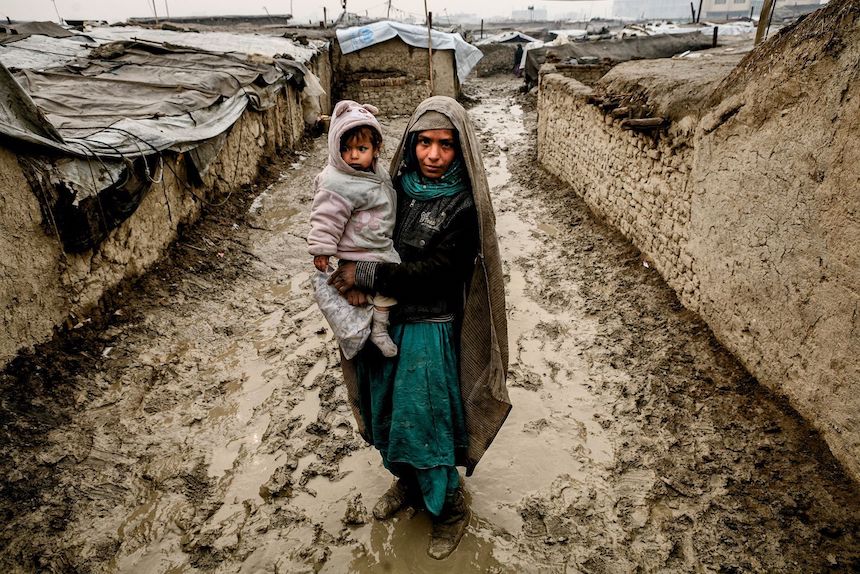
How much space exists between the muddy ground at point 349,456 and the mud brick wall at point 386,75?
31.5 ft

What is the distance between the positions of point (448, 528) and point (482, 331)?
101 cm

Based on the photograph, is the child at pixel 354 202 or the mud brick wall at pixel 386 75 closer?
the child at pixel 354 202

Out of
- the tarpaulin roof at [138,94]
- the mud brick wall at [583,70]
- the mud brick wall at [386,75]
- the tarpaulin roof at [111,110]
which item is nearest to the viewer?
the tarpaulin roof at [111,110]

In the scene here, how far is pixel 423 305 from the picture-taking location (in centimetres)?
184

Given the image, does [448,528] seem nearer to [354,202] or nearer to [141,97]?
[354,202]

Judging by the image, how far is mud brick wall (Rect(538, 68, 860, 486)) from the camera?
222 cm

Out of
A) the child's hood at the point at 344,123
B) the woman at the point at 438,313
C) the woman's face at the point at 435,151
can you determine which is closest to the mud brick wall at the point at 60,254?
the woman at the point at 438,313

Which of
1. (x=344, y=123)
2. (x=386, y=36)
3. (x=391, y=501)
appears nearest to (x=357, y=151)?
(x=344, y=123)

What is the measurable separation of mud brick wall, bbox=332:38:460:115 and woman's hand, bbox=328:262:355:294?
11.6 meters

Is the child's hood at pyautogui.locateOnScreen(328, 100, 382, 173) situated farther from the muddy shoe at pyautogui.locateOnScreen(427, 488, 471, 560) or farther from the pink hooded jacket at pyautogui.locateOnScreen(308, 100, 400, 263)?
the muddy shoe at pyautogui.locateOnScreen(427, 488, 471, 560)

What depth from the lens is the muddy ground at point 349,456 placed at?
2186 millimetres

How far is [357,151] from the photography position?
5.67 feet

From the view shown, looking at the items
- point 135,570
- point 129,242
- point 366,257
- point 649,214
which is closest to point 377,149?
point 366,257

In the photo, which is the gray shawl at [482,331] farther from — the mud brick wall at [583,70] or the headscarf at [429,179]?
the mud brick wall at [583,70]
